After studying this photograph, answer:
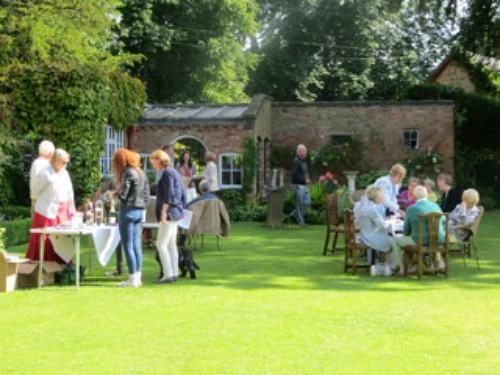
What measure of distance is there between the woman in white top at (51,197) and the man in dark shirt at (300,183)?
34.6 ft

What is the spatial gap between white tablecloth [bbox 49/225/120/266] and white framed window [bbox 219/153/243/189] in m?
14.9

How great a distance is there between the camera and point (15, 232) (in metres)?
16.1

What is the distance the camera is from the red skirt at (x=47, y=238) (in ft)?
35.4

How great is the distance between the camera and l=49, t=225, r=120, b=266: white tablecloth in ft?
33.9

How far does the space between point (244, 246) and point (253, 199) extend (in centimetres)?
992

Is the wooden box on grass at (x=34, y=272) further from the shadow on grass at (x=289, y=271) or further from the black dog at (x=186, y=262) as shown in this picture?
the black dog at (x=186, y=262)

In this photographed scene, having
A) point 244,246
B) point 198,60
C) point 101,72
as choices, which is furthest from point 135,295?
point 198,60

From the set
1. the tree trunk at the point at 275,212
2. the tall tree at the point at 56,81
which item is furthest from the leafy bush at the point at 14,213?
the tree trunk at the point at 275,212

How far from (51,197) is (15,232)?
5792 millimetres

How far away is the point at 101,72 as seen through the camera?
826 inches

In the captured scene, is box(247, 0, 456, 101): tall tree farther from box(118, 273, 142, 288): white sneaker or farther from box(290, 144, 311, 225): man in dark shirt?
box(118, 273, 142, 288): white sneaker

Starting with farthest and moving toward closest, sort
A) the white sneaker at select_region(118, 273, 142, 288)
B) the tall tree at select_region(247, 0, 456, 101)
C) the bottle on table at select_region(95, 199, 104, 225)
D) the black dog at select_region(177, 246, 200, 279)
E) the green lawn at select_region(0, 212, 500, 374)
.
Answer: the tall tree at select_region(247, 0, 456, 101) → the black dog at select_region(177, 246, 200, 279) → the bottle on table at select_region(95, 199, 104, 225) → the white sneaker at select_region(118, 273, 142, 288) → the green lawn at select_region(0, 212, 500, 374)

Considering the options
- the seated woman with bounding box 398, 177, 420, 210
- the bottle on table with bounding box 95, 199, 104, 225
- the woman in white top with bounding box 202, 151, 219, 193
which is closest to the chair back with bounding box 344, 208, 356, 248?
the seated woman with bounding box 398, 177, 420, 210

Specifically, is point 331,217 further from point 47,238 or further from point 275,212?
point 275,212
